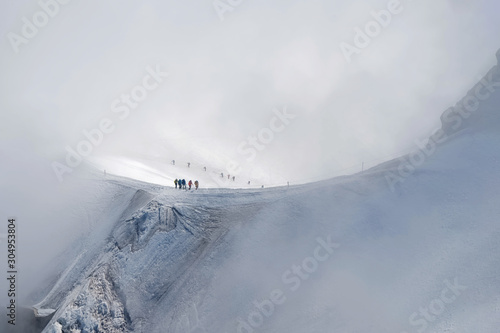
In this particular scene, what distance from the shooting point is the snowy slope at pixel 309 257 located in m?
48.6

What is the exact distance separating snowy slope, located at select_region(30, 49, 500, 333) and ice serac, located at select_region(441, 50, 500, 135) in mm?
3139

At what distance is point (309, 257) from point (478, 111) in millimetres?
29301

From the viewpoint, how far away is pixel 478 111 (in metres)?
66.1

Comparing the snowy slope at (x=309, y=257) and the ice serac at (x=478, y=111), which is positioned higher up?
the ice serac at (x=478, y=111)

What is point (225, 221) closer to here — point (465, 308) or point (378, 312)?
point (378, 312)

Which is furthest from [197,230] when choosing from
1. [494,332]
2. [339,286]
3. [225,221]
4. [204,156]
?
[204,156]

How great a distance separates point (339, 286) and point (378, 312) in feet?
14.2

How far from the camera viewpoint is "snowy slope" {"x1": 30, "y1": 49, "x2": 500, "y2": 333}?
159ft

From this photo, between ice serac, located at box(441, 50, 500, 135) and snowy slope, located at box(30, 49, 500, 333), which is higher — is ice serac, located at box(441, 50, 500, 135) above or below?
above

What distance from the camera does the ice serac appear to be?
6487 cm

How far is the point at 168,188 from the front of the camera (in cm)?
6059

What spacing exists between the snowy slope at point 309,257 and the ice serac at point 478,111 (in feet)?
10.3

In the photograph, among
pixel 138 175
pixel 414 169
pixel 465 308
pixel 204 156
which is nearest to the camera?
pixel 465 308

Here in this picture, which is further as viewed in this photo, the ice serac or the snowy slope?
the ice serac
